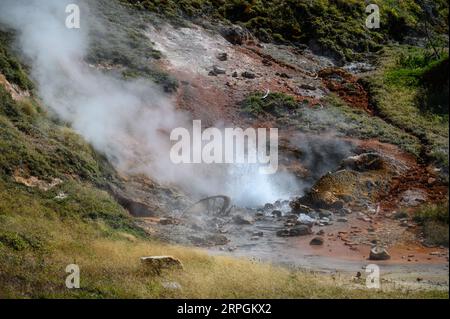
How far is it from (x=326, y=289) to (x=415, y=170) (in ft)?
15.7

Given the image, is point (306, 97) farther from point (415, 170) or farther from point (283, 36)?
point (415, 170)

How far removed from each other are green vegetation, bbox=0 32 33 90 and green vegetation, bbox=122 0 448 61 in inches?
629

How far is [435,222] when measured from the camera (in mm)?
10414

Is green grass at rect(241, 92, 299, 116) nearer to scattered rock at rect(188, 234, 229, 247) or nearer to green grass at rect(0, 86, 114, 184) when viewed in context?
green grass at rect(0, 86, 114, 184)

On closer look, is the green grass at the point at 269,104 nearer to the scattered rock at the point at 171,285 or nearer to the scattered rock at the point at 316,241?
the scattered rock at the point at 316,241

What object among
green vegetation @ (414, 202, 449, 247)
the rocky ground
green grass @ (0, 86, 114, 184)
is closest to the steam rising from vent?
green grass @ (0, 86, 114, 184)

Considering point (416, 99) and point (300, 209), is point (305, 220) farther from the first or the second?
point (416, 99)

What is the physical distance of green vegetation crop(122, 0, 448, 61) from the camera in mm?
42406

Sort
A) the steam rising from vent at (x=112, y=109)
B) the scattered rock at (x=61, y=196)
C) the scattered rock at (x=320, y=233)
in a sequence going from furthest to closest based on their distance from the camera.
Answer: the steam rising from vent at (x=112, y=109) → the scattered rock at (x=61, y=196) → the scattered rock at (x=320, y=233)

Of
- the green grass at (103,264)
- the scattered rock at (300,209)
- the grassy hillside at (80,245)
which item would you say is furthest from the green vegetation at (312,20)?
the green grass at (103,264)

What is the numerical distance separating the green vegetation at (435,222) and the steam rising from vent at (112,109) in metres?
12.5

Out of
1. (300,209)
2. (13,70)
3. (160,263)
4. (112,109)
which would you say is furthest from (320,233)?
(13,70)

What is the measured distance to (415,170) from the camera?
14664 millimetres

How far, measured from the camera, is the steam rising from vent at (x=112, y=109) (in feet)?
79.3
